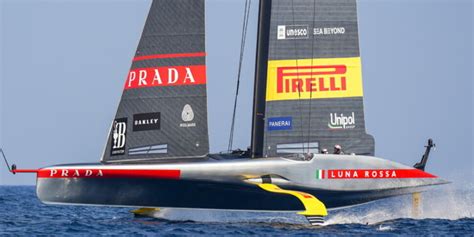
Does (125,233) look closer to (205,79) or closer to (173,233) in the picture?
(173,233)

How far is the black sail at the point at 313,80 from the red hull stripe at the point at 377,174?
0.75m

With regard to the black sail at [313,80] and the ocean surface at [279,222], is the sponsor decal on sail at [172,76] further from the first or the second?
the ocean surface at [279,222]

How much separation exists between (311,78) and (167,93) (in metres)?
3.64

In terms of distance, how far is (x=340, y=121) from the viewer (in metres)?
28.9

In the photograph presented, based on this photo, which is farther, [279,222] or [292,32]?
[279,222]

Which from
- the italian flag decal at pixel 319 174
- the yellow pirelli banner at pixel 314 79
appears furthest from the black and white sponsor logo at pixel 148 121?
the italian flag decal at pixel 319 174

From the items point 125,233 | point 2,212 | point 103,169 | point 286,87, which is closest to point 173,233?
point 125,233

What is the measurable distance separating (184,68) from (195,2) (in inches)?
63.4

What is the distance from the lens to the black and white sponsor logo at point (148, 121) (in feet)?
90.8

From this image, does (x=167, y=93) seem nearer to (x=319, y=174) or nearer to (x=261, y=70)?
(x=261, y=70)

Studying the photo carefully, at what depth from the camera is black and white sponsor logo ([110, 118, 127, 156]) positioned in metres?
27.8

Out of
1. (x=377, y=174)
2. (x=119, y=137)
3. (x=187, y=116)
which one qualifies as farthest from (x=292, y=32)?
(x=119, y=137)

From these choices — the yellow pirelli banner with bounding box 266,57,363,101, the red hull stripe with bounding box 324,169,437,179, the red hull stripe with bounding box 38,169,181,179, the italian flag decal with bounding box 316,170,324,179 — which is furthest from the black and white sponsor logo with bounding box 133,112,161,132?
the red hull stripe with bounding box 324,169,437,179

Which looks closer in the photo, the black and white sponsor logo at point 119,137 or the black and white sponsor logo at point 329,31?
the black and white sponsor logo at point 119,137
